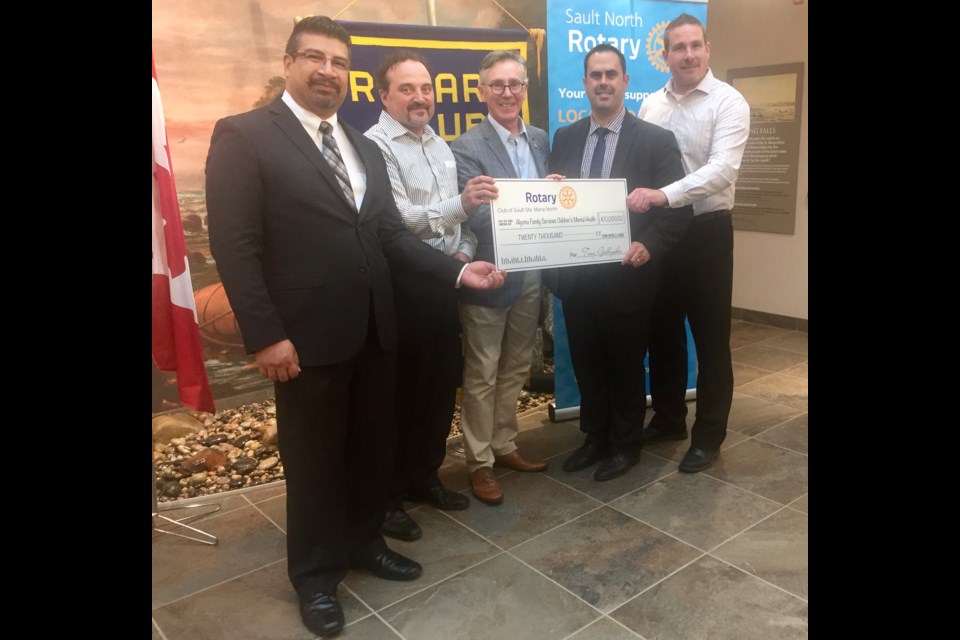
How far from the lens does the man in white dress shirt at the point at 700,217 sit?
291cm

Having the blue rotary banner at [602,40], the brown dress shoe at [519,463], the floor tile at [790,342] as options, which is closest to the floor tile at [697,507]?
the brown dress shoe at [519,463]

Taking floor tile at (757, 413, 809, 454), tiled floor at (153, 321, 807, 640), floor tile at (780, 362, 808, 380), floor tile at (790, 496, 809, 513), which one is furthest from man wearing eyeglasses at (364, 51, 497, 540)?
floor tile at (780, 362, 808, 380)

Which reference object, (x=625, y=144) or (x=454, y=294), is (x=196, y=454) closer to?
(x=454, y=294)

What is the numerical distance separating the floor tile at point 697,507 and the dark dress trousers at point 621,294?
279mm

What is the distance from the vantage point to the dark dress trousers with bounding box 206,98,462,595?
73.7 inches

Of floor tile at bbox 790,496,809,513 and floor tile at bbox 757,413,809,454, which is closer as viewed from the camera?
floor tile at bbox 790,496,809,513

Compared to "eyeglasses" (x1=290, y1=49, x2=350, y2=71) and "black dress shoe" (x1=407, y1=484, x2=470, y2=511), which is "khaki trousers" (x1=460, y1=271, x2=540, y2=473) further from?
"eyeglasses" (x1=290, y1=49, x2=350, y2=71)

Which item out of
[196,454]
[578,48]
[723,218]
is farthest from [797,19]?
[196,454]

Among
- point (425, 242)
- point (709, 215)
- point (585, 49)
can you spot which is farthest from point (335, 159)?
point (585, 49)

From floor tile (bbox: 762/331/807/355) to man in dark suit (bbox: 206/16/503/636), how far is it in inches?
157

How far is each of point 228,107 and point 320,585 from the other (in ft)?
8.38

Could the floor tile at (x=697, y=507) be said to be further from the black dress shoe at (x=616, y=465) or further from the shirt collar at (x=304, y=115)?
the shirt collar at (x=304, y=115)

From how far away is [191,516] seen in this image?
2.96 metres

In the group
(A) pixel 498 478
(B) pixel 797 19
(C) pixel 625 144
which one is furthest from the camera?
(B) pixel 797 19
